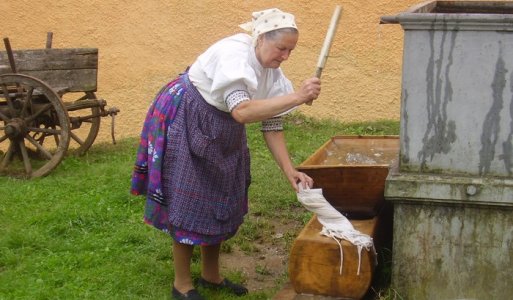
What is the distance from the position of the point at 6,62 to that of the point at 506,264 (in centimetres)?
549

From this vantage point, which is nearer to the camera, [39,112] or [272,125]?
[272,125]

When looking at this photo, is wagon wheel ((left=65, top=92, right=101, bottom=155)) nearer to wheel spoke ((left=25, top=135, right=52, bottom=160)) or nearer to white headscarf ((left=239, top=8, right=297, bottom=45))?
wheel spoke ((left=25, top=135, right=52, bottom=160))

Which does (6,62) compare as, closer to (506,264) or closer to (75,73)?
(75,73)

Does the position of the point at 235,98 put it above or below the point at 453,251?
above

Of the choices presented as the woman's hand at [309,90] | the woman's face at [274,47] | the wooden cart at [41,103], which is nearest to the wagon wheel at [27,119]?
the wooden cart at [41,103]

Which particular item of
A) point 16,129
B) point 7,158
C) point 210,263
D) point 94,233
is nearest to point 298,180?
point 210,263

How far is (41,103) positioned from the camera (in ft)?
24.6

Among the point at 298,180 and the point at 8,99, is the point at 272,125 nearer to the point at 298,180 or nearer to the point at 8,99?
the point at 298,180

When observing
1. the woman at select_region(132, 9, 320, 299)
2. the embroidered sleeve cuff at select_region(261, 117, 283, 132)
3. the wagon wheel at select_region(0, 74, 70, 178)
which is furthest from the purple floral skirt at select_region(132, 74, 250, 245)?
the wagon wheel at select_region(0, 74, 70, 178)

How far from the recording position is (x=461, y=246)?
3.58m

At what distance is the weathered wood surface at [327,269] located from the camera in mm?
3771

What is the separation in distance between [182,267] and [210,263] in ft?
0.69

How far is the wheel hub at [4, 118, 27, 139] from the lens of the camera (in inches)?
281

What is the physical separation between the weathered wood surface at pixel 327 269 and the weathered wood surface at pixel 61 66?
4.39m
